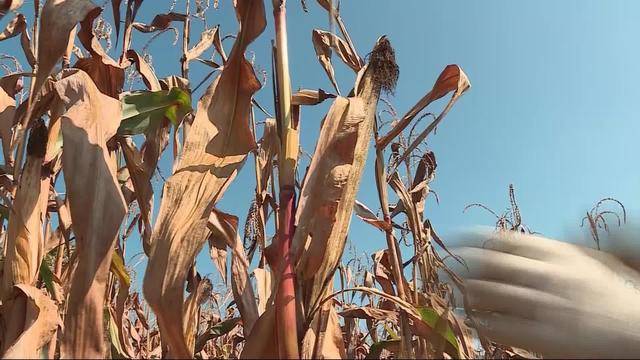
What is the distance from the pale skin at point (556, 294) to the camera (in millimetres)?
505

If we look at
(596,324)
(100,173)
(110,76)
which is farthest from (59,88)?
(596,324)

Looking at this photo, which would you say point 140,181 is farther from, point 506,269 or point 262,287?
point 506,269

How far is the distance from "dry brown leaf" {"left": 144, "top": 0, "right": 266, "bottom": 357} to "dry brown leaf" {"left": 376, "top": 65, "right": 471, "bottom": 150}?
0.37 m

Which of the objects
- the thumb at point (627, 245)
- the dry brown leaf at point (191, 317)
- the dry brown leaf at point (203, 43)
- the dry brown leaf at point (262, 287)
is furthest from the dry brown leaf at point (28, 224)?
the thumb at point (627, 245)

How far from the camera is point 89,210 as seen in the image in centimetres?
80

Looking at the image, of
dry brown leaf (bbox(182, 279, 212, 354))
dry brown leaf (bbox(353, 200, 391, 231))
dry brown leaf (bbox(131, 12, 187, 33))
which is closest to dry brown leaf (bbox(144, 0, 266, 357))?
dry brown leaf (bbox(182, 279, 212, 354))

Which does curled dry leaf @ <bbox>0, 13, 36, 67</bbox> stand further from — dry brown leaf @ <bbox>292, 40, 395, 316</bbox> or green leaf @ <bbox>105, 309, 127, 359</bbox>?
→ dry brown leaf @ <bbox>292, 40, 395, 316</bbox>

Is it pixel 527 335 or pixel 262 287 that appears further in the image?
pixel 262 287

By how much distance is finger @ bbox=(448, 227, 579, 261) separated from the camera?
0.56m

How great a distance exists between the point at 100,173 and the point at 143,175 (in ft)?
1.46

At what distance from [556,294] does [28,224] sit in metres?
0.98

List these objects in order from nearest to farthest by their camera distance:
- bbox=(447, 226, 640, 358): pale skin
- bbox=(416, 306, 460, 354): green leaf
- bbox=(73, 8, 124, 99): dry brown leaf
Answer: bbox=(447, 226, 640, 358): pale skin, bbox=(416, 306, 460, 354): green leaf, bbox=(73, 8, 124, 99): dry brown leaf

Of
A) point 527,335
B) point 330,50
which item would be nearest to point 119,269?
point 330,50

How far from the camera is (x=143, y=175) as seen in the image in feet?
4.14
